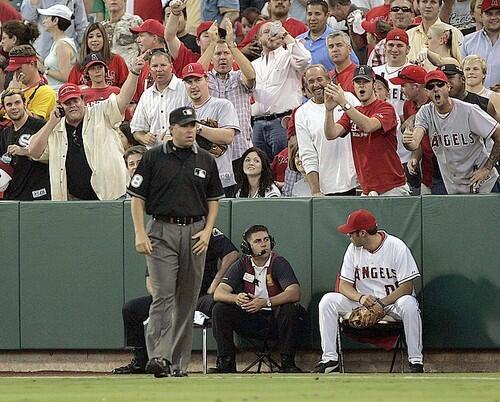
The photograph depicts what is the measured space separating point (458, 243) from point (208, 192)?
307 centimetres

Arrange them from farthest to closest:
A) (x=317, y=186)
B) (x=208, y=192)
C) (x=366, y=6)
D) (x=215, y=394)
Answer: (x=366, y=6) < (x=317, y=186) < (x=208, y=192) < (x=215, y=394)

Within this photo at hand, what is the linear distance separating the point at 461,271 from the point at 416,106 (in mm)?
1840

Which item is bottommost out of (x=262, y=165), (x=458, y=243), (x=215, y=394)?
(x=215, y=394)

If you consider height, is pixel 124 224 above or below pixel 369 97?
below

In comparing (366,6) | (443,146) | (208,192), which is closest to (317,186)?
(443,146)

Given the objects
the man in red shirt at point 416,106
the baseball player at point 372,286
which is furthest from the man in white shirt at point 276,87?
the baseball player at point 372,286

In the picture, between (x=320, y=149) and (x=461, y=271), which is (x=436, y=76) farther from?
(x=461, y=271)

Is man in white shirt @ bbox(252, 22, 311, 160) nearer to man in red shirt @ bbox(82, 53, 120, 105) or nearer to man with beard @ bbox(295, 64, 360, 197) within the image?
man with beard @ bbox(295, 64, 360, 197)

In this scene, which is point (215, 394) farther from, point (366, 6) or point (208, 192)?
point (366, 6)

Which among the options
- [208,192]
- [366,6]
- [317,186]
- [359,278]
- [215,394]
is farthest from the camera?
[366,6]

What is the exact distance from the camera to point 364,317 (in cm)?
1172

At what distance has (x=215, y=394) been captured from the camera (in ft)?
28.2

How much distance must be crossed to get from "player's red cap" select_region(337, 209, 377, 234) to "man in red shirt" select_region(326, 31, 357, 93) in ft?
6.69

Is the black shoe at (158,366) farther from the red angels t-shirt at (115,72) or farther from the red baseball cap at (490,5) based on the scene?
the red baseball cap at (490,5)
